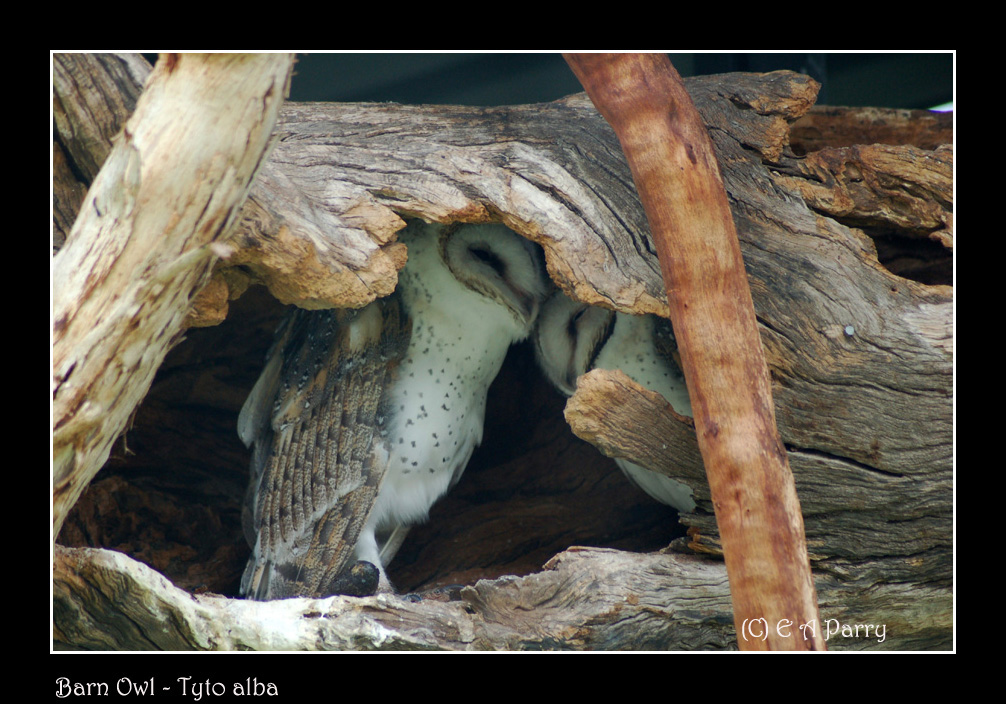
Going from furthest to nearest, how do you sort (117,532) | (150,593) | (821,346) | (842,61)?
(117,532) < (842,61) < (821,346) < (150,593)

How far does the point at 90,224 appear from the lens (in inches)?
40.4

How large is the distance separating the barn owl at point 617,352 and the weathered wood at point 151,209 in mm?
1036

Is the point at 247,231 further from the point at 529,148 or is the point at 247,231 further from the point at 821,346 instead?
the point at 821,346

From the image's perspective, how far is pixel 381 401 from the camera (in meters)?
1.86

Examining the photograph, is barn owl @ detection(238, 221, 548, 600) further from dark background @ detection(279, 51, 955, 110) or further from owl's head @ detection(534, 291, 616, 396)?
dark background @ detection(279, 51, 955, 110)

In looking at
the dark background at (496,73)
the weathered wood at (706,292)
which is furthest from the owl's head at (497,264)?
the weathered wood at (706,292)

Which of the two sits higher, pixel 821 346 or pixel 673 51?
pixel 673 51

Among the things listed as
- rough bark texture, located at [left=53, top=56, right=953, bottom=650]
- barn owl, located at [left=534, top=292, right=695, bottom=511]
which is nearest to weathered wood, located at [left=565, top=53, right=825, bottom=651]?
rough bark texture, located at [left=53, top=56, right=953, bottom=650]

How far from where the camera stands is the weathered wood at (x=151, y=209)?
3.28 feet

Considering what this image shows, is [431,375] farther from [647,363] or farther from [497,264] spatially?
[647,363]

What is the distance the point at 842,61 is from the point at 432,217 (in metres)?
1.31

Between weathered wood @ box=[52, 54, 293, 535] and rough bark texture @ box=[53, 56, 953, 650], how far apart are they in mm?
220

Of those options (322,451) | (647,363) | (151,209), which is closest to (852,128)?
(647,363)
